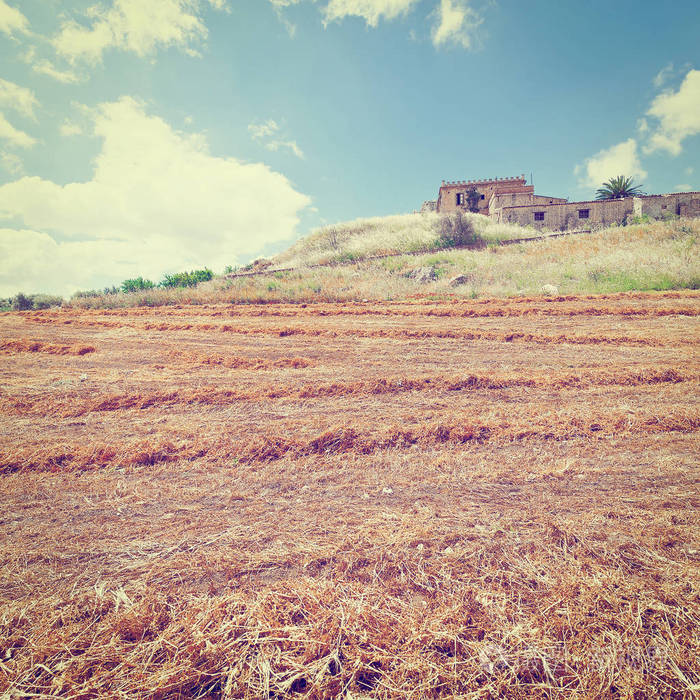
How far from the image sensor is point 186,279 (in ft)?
77.8

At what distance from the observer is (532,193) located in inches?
1416

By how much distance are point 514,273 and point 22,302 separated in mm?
27427

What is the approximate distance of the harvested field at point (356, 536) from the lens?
1371mm

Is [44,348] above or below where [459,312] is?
below

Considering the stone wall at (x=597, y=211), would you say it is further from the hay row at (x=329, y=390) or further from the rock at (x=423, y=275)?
the hay row at (x=329, y=390)

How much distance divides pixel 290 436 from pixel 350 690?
2176 mm

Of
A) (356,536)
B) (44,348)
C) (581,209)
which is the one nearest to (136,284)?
(44,348)

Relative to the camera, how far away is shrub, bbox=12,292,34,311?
65.6 ft

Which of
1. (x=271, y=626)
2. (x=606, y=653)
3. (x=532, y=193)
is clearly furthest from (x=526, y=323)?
(x=532, y=193)

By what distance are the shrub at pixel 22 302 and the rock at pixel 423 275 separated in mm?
22296

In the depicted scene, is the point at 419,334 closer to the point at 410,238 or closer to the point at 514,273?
the point at 514,273

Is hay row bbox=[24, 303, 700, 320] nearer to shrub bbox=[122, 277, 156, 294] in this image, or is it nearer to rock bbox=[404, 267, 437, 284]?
rock bbox=[404, 267, 437, 284]

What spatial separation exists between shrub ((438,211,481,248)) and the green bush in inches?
696

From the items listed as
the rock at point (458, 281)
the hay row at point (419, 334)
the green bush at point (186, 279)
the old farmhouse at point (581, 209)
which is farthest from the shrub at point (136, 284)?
the old farmhouse at point (581, 209)
